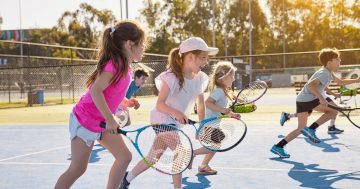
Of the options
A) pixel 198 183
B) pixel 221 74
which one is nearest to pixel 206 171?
pixel 198 183

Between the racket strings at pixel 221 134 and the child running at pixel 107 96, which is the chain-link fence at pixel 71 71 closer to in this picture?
the racket strings at pixel 221 134

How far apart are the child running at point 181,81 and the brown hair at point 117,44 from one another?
2.16 ft

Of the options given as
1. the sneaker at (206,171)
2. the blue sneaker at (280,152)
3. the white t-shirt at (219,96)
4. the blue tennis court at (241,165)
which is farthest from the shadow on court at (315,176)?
the white t-shirt at (219,96)

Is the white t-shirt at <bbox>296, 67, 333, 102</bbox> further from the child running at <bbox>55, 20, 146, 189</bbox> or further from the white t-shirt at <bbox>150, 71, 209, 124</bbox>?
the child running at <bbox>55, 20, 146, 189</bbox>

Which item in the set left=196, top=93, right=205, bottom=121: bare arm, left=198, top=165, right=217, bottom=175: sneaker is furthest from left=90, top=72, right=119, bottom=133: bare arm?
left=198, top=165, right=217, bottom=175: sneaker

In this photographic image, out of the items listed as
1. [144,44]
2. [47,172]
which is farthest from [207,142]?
[47,172]

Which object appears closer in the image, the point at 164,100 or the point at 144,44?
the point at 144,44

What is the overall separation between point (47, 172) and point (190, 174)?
1773mm

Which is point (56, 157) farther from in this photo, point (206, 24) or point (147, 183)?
point (206, 24)

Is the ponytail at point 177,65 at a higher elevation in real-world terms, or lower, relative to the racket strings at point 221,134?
higher

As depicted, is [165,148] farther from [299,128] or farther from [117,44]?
[299,128]

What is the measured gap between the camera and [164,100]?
4258 millimetres

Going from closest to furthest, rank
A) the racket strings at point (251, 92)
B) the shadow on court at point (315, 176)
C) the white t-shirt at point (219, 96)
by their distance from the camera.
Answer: the shadow on court at point (315, 176) → the white t-shirt at point (219, 96) → the racket strings at point (251, 92)

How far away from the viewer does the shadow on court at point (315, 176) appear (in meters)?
5.16
